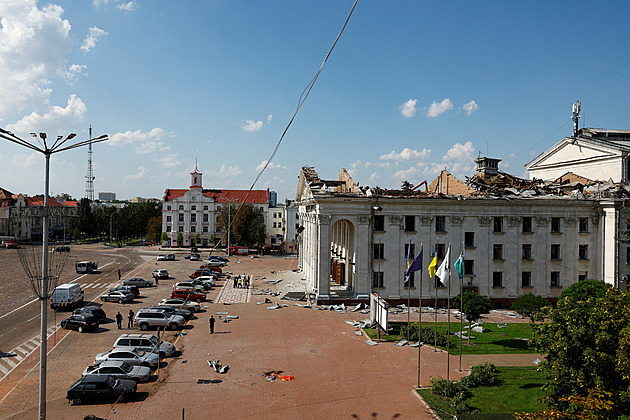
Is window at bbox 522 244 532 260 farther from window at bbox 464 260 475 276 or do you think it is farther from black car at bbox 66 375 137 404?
black car at bbox 66 375 137 404

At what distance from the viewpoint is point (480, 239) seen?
43.8 metres

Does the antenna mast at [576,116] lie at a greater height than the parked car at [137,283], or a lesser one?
greater

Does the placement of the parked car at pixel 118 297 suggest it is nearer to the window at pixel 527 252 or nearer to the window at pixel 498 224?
the window at pixel 498 224

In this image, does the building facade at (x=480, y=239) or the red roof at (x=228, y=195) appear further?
the red roof at (x=228, y=195)

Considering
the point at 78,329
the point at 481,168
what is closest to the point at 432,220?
the point at 481,168

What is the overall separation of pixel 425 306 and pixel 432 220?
8941 millimetres

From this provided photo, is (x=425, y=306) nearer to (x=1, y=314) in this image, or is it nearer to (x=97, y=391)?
(x=97, y=391)

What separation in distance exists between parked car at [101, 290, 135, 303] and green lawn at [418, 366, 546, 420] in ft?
106

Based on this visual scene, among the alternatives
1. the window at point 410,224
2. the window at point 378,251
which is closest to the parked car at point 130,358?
the window at point 378,251

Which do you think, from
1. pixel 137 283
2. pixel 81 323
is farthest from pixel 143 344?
pixel 137 283

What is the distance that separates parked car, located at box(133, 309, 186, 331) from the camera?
32.8 m

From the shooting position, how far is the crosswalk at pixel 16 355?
2321 cm

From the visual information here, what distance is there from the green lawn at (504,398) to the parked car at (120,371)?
48.4ft

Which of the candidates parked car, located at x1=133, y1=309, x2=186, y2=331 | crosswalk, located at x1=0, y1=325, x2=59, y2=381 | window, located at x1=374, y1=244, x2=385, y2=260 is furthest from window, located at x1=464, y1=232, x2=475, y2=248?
crosswalk, located at x1=0, y1=325, x2=59, y2=381
